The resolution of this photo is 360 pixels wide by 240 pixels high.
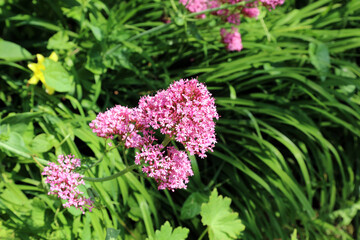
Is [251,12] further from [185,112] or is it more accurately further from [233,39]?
[185,112]

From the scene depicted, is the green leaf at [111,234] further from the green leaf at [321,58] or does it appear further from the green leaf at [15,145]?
the green leaf at [321,58]

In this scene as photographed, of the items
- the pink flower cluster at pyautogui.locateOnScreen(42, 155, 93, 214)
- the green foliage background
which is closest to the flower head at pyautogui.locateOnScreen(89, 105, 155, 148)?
the pink flower cluster at pyautogui.locateOnScreen(42, 155, 93, 214)

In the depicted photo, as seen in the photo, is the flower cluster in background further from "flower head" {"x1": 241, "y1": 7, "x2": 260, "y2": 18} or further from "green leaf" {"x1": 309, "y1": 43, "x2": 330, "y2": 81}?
"green leaf" {"x1": 309, "y1": 43, "x2": 330, "y2": 81}

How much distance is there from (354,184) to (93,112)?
2.15 metres

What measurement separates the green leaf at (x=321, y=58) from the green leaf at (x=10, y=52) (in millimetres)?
1991

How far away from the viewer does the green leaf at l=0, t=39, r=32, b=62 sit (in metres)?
2.08

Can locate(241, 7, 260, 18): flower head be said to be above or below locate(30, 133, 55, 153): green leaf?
above

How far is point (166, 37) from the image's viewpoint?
8.95 ft

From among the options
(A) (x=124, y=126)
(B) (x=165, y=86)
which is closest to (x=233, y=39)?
(B) (x=165, y=86)

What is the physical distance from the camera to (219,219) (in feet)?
5.83

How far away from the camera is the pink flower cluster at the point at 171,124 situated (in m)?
1.14

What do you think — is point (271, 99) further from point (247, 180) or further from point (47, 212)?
point (47, 212)

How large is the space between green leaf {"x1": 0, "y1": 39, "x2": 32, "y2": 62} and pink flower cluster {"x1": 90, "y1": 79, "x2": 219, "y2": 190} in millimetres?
1162

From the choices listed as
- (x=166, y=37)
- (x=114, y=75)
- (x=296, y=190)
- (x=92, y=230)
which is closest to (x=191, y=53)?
(x=166, y=37)
